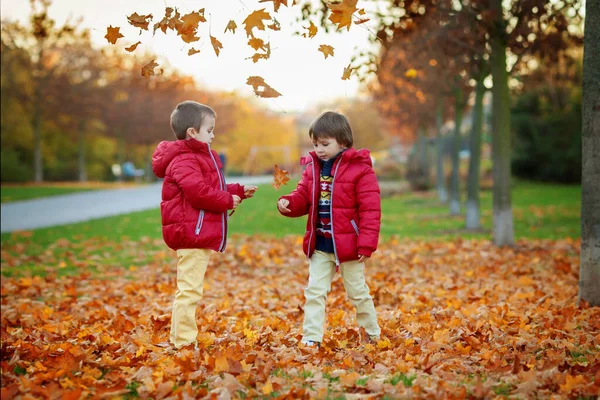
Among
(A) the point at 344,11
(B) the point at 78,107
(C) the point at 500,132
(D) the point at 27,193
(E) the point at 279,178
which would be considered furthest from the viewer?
(B) the point at 78,107

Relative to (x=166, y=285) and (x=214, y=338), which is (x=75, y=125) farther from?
(x=214, y=338)

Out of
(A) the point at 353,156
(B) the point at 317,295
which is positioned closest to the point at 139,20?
(A) the point at 353,156

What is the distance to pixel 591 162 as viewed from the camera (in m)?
6.12

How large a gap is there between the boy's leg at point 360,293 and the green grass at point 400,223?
9067 mm

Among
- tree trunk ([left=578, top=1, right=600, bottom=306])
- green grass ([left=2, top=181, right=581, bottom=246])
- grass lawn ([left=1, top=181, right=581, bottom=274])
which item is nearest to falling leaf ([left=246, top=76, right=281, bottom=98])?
tree trunk ([left=578, top=1, right=600, bottom=306])

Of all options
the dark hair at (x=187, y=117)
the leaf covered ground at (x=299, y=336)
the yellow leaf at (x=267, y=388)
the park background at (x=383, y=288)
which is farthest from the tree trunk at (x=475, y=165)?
the yellow leaf at (x=267, y=388)

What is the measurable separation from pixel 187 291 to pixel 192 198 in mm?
696

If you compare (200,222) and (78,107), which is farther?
(78,107)

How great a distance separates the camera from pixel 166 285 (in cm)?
855

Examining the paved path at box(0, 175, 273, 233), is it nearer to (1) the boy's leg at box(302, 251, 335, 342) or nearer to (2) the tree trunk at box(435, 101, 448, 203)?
(2) the tree trunk at box(435, 101, 448, 203)

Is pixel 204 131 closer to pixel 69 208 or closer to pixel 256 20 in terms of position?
pixel 256 20

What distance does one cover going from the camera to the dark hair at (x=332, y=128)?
4652 millimetres

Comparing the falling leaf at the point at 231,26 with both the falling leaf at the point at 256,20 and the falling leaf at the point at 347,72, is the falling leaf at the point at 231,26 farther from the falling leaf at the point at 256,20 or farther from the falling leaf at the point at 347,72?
the falling leaf at the point at 347,72

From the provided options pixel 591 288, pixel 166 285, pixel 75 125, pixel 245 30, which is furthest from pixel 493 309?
pixel 75 125
